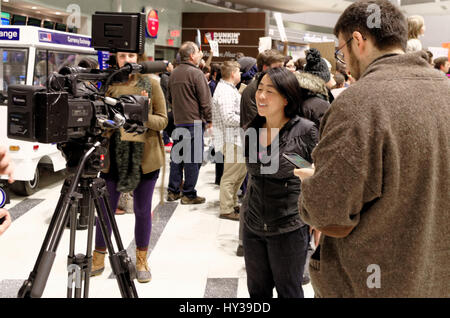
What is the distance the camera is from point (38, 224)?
436cm

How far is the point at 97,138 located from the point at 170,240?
229 cm

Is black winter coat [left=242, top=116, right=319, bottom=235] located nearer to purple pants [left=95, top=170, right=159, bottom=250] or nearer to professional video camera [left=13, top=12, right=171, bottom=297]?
professional video camera [left=13, top=12, right=171, bottom=297]

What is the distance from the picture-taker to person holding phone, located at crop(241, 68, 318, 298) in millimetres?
2250

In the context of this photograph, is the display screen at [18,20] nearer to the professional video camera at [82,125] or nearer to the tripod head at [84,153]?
the professional video camera at [82,125]

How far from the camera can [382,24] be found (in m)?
1.35

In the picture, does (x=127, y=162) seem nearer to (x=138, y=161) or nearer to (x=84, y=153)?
(x=138, y=161)

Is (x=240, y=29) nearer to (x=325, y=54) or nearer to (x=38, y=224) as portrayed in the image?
(x=325, y=54)

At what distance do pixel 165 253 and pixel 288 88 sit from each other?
2.02m

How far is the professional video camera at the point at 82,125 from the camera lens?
172 centimetres

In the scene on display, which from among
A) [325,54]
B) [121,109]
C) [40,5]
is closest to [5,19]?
[40,5]

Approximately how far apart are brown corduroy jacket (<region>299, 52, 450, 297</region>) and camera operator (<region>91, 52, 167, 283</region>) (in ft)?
6.16

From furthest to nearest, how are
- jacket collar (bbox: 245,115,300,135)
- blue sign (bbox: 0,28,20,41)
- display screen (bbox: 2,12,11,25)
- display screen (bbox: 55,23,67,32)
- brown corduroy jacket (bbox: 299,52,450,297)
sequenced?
1. display screen (bbox: 55,23,67,32)
2. display screen (bbox: 2,12,11,25)
3. blue sign (bbox: 0,28,20,41)
4. jacket collar (bbox: 245,115,300,135)
5. brown corduroy jacket (bbox: 299,52,450,297)

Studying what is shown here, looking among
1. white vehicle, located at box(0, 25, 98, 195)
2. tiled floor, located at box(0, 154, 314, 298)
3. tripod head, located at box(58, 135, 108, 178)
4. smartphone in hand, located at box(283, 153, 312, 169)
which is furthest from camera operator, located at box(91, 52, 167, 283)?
white vehicle, located at box(0, 25, 98, 195)

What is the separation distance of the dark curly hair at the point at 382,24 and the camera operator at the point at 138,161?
6.21 feet
